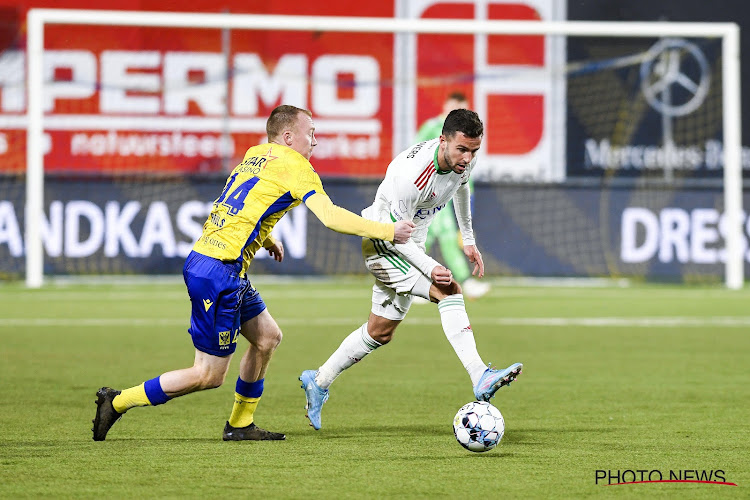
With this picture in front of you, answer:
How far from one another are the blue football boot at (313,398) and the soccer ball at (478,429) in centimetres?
97

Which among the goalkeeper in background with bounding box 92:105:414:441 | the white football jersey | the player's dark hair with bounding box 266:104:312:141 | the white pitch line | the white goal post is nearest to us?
the goalkeeper in background with bounding box 92:105:414:441

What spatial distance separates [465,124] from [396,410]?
1.83m

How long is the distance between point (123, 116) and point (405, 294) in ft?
48.3

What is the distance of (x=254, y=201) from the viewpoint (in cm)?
579

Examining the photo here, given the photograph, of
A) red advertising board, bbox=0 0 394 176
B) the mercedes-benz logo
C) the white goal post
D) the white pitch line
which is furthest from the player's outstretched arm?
the mercedes-benz logo

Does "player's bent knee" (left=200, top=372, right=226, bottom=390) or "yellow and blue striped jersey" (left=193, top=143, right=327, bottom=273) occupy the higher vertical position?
"yellow and blue striped jersey" (left=193, top=143, right=327, bottom=273)

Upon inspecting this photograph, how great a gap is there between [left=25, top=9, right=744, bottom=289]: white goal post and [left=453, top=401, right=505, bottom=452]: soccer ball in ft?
34.3

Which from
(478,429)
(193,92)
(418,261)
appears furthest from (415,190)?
(193,92)

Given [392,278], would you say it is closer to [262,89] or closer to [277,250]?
[277,250]

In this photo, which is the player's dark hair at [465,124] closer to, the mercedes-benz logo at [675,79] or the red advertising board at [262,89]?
the red advertising board at [262,89]

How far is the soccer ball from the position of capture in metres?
5.57

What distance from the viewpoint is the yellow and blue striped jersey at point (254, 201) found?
5750 mm

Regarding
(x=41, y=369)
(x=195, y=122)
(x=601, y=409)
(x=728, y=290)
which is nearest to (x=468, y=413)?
(x=601, y=409)

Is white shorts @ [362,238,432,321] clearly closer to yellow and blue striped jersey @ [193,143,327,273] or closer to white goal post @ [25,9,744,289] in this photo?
yellow and blue striped jersey @ [193,143,327,273]
